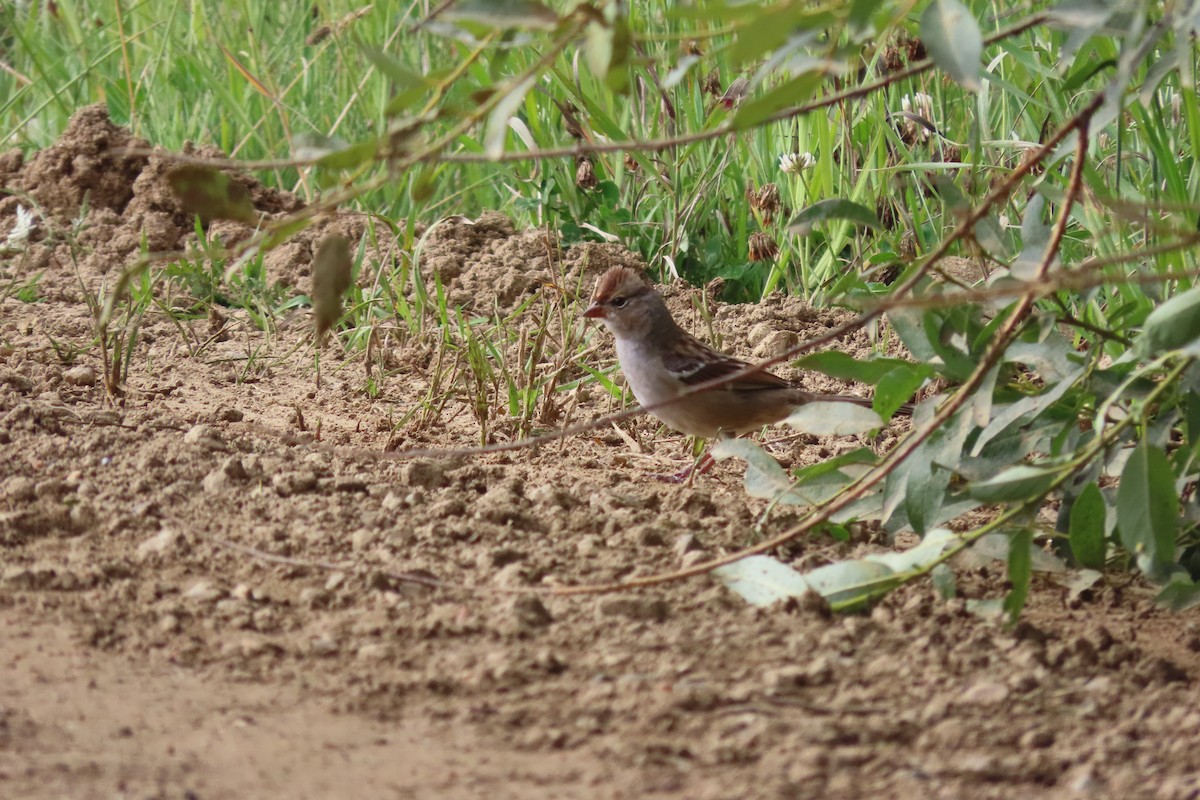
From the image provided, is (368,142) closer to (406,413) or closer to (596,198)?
(406,413)

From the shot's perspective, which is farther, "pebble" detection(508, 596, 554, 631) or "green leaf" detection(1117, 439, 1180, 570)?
"pebble" detection(508, 596, 554, 631)

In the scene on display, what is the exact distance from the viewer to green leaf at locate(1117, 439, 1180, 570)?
3074mm

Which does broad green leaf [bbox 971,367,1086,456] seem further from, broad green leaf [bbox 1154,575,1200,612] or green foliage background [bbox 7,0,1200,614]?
broad green leaf [bbox 1154,575,1200,612]

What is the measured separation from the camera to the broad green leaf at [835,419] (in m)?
3.71

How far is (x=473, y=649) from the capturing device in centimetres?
313

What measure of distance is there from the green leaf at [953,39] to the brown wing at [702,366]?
3.17m

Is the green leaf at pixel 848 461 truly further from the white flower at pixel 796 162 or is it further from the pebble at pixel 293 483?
the white flower at pixel 796 162

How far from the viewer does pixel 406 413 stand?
17.2 ft

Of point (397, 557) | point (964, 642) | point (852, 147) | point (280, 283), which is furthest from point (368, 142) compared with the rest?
point (280, 283)

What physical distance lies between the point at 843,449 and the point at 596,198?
2287 millimetres

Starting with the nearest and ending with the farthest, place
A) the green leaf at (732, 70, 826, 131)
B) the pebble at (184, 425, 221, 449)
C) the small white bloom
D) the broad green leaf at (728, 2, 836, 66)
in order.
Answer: the broad green leaf at (728, 2, 836, 66), the green leaf at (732, 70, 826, 131), the pebble at (184, 425, 221, 449), the small white bloom

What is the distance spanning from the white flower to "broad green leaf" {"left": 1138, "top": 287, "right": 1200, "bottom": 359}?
11.2ft

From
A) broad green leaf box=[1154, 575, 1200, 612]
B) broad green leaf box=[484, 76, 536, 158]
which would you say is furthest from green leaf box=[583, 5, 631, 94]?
broad green leaf box=[1154, 575, 1200, 612]

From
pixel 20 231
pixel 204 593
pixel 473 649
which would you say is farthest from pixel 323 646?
pixel 20 231
